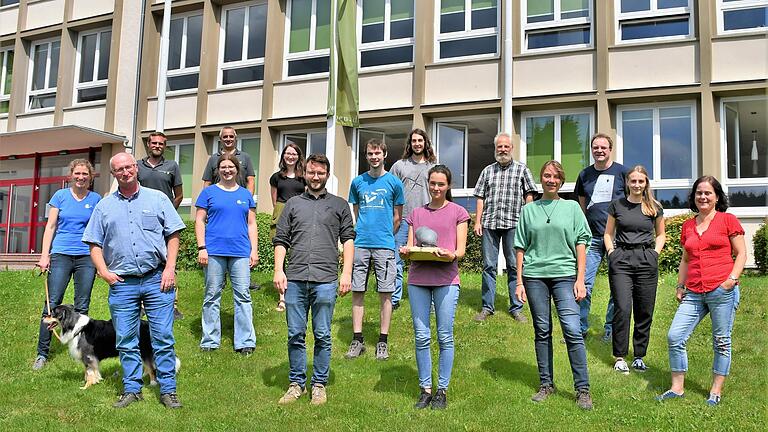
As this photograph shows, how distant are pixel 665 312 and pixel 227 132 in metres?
6.05

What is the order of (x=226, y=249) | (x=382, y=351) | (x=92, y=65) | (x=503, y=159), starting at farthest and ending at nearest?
(x=92, y=65) < (x=503, y=159) < (x=226, y=249) < (x=382, y=351)

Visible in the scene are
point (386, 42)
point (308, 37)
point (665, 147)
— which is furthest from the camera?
point (308, 37)

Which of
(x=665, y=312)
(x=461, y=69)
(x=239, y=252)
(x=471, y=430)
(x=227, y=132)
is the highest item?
(x=461, y=69)

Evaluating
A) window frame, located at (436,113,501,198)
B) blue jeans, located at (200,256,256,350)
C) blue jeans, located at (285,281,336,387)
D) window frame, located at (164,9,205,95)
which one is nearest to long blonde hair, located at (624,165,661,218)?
blue jeans, located at (285,281,336,387)

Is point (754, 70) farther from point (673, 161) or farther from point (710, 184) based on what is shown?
point (710, 184)

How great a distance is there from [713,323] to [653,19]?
9379 millimetres

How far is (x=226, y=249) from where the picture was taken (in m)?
7.05

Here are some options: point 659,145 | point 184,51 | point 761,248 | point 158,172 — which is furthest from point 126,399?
point 184,51

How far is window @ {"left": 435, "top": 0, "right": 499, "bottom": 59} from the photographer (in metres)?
14.4

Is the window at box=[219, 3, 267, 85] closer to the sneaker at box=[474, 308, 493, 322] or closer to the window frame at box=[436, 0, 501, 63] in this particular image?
the window frame at box=[436, 0, 501, 63]

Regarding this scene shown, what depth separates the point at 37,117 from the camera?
64.6 ft

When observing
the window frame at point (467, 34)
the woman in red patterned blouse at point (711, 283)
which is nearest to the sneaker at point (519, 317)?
the woman in red patterned blouse at point (711, 283)

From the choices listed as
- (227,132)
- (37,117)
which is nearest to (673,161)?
(227,132)

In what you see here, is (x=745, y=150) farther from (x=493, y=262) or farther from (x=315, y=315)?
(x=315, y=315)
